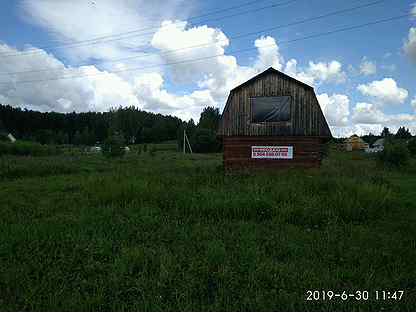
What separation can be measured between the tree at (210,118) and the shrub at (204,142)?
1402cm

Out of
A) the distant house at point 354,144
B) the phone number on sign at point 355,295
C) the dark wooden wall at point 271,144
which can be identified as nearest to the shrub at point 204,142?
the dark wooden wall at point 271,144

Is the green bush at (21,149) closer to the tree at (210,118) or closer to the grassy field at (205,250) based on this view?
the grassy field at (205,250)

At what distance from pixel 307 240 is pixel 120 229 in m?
3.56

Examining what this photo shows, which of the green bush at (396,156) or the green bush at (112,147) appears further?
the green bush at (112,147)

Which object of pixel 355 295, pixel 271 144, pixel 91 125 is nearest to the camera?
pixel 355 295

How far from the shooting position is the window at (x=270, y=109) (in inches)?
602

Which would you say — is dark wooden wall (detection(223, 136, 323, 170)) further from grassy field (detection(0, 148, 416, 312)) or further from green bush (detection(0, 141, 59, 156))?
green bush (detection(0, 141, 59, 156))

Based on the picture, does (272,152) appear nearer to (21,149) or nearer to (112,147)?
→ (112,147)

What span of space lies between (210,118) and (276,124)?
7075 centimetres

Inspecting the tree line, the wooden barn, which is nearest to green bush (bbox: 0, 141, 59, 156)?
the wooden barn

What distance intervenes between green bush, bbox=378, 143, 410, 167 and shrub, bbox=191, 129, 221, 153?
39.7 meters

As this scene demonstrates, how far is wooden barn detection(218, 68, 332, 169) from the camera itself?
598 inches

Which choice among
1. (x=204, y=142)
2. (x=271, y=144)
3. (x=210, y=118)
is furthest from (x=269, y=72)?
(x=210, y=118)

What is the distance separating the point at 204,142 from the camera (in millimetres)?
62312
